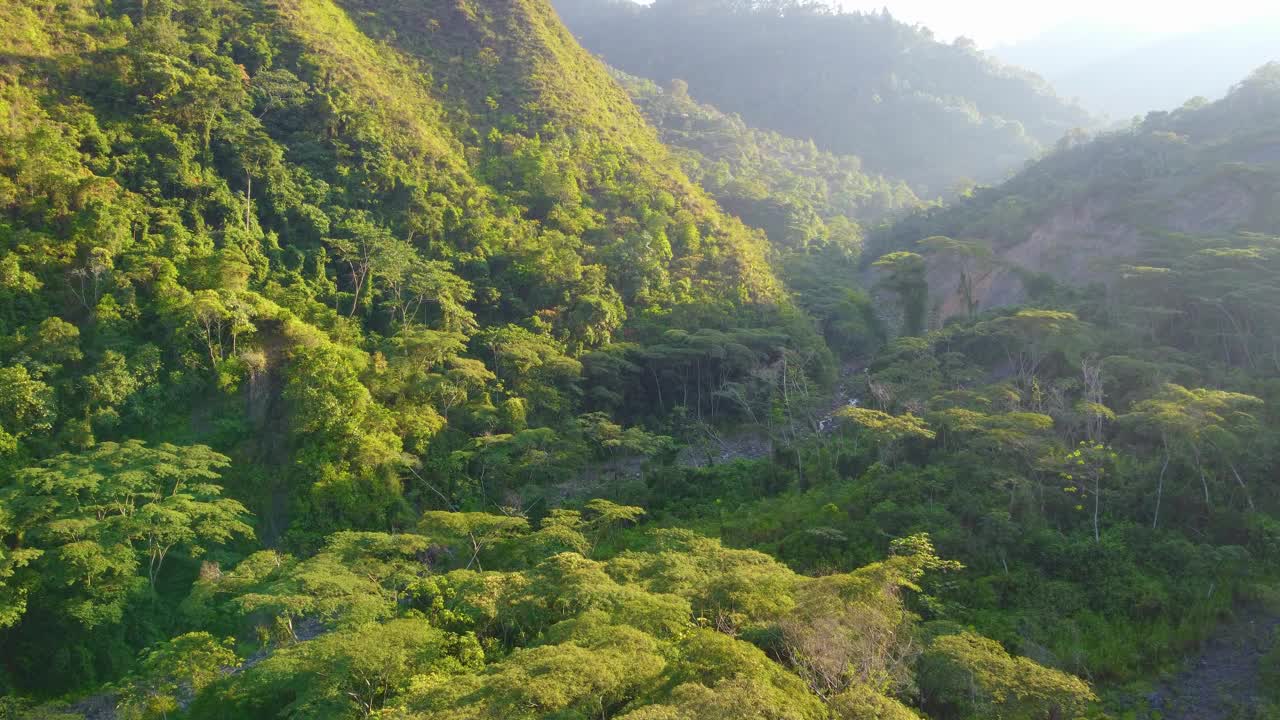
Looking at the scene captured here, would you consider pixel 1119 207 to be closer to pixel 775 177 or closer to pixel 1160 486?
pixel 1160 486

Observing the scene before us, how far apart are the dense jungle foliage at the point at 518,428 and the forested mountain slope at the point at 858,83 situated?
51.9 m

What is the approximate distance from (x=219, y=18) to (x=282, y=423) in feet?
74.2

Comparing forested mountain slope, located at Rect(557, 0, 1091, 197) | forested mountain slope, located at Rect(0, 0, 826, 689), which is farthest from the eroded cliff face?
forested mountain slope, located at Rect(557, 0, 1091, 197)

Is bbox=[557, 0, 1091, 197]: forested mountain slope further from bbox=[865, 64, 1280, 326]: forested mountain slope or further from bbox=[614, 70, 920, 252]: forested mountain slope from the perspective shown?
bbox=[865, 64, 1280, 326]: forested mountain slope

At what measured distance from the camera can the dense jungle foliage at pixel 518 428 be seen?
523 inches

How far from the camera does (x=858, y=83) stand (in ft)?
326

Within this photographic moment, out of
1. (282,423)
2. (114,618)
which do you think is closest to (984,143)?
(282,423)

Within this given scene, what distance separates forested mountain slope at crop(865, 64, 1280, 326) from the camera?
36.5m

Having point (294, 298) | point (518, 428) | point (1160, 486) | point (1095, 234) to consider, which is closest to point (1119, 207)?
point (1095, 234)

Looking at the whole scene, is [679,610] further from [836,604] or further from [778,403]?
[778,403]

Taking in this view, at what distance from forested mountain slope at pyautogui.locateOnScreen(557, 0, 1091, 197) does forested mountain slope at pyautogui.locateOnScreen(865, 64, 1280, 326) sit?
34.2 m

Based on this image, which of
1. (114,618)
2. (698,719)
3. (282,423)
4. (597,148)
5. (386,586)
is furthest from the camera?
(597,148)

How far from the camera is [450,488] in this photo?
24516mm

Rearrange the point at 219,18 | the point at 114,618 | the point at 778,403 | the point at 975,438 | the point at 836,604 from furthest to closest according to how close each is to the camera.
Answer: the point at 219,18 → the point at 778,403 → the point at 975,438 → the point at 114,618 → the point at 836,604
